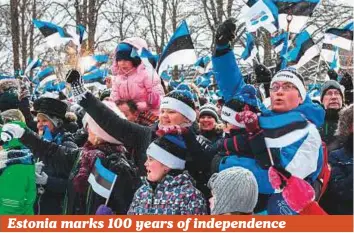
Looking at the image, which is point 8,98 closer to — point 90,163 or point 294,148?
point 90,163

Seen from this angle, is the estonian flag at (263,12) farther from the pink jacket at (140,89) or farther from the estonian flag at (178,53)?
the pink jacket at (140,89)

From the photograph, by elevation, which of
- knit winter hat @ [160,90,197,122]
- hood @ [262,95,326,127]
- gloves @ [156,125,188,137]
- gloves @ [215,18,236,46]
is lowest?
gloves @ [156,125,188,137]

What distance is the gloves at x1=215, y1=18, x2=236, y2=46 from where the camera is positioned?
3842 millimetres

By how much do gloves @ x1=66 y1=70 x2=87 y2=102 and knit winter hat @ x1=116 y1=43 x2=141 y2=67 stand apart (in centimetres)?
124

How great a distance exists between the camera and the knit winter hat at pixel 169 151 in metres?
3.67

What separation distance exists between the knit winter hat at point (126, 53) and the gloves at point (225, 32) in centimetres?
131

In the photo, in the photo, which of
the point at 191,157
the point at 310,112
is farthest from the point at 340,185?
the point at 191,157

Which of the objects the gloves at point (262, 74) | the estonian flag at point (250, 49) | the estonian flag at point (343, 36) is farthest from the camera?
the estonian flag at point (343, 36)

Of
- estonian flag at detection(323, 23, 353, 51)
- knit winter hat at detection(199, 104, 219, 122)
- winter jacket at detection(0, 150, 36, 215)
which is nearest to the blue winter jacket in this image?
winter jacket at detection(0, 150, 36, 215)

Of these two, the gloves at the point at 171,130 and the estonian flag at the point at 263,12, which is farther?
the estonian flag at the point at 263,12

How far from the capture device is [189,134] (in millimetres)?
3859

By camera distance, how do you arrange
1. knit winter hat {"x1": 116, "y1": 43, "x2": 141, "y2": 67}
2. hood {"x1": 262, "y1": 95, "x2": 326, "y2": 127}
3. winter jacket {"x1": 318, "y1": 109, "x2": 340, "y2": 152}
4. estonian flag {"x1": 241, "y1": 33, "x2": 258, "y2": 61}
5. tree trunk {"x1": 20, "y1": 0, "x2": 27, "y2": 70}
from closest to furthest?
hood {"x1": 262, "y1": 95, "x2": 326, "y2": 127} → winter jacket {"x1": 318, "y1": 109, "x2": 340, "y2": 152} → knit winter hat {"x1": 116, "y1": 43, "x2": 141, "y2": 67} → estonian flag {"x1": 241, "y1": 33, "x2": 258, "y2": 61} → tree trunk {"x1": 20, "y1": 0, "x2": 27, "y2": 70}

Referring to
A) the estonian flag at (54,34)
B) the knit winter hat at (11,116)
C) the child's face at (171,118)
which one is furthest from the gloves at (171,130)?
the estonian flag at (54,34)

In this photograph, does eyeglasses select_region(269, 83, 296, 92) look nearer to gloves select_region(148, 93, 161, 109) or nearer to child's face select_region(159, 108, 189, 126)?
child's face select_region(159, 108, 189, 126)
